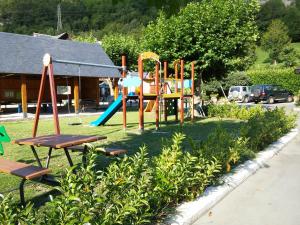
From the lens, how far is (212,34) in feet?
64.2

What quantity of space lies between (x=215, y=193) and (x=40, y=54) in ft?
70.3

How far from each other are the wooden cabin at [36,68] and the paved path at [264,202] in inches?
618

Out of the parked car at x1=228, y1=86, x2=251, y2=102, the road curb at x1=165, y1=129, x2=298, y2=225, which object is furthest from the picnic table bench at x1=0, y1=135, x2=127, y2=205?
the parked car at x1=228, y1=86, x2=251, y2=102

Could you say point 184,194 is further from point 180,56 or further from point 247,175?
point 180,56

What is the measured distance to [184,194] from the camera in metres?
4.69

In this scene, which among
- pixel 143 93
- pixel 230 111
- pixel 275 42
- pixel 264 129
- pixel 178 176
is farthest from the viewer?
pixel 275 42

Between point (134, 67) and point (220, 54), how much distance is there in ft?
86.5

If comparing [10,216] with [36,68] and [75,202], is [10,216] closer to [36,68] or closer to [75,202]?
[75,202]

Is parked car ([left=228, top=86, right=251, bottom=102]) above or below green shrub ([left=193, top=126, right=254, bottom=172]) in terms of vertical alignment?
above

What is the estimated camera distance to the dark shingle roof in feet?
71.2

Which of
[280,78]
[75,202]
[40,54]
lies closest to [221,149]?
[75,202]

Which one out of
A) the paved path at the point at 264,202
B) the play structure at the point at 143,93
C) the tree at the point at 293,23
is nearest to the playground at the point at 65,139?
the play structure at the point at 143,93

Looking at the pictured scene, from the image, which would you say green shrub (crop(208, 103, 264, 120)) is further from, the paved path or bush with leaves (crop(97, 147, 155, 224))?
bush with leaves (crop(97, 147, 155, 224))

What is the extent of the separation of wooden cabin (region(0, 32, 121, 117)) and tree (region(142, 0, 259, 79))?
6.61 m
